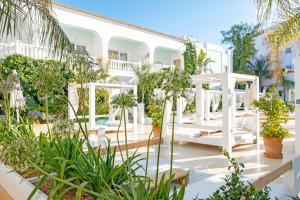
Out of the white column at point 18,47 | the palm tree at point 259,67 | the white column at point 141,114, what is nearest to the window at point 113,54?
the white column at point 141,114

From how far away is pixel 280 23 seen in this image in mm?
6547

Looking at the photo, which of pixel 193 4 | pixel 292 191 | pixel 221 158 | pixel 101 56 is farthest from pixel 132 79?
pixel 292 191

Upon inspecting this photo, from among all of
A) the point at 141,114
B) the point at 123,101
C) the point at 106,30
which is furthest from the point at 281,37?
the point at 106,30

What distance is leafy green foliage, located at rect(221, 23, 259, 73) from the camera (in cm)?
3281

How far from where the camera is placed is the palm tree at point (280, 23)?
17.1 feet

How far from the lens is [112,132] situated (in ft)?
37.2

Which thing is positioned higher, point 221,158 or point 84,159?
point 84,159

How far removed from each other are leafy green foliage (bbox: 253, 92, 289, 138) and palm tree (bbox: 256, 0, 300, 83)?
2.91ft

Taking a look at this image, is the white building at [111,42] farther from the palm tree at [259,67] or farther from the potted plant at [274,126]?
the palm tree at [259,67]

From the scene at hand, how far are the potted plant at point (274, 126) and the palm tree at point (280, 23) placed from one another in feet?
3.15

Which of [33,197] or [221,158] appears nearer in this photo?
[33,197]

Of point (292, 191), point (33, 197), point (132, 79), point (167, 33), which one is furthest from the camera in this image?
point (167, 33)

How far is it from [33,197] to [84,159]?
66 centimetres

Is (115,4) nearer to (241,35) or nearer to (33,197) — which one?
(33,197)
